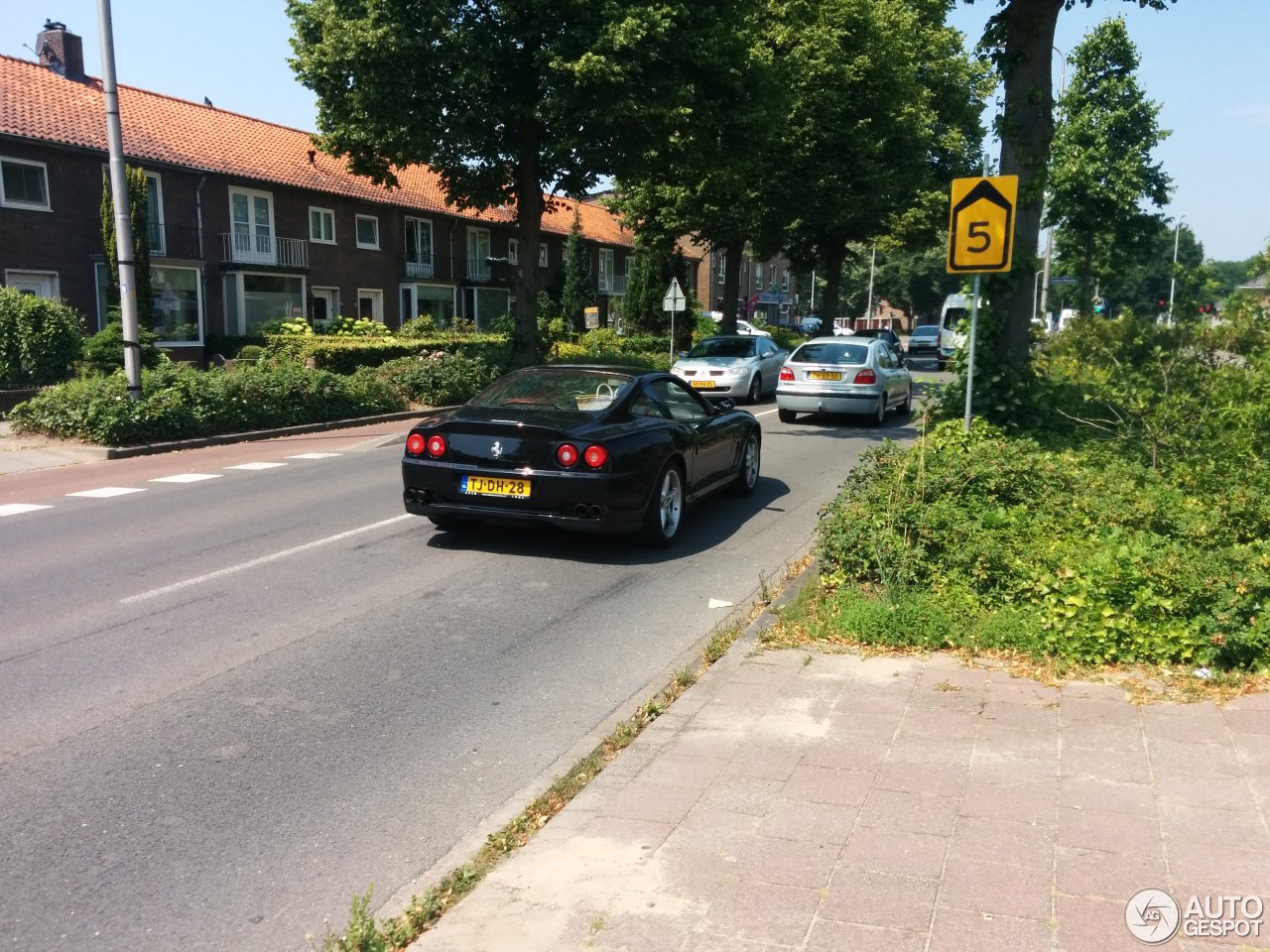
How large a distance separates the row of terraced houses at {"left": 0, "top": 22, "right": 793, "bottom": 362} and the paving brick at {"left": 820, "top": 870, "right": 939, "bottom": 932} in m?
24.3

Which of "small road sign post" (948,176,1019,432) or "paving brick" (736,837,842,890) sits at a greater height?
"small road sign post" (948,176,1019,432)

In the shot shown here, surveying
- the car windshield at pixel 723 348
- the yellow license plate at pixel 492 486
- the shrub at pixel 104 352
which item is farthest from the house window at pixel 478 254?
the yellow license plate at pixel 492 486

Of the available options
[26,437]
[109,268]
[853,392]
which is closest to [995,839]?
[853,392]

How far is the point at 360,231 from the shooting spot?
125 ft

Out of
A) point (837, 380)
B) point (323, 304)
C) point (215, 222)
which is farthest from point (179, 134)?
point (837, 380)

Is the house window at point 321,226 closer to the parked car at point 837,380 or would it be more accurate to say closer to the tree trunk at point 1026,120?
the parked car at point 837,380

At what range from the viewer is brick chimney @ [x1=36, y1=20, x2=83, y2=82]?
99.0 ft

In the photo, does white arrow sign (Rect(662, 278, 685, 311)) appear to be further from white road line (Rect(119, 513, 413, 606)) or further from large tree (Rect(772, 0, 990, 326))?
white road line (Rect(119, 513, 413, 606))

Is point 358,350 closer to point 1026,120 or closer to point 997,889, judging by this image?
point 1026,120

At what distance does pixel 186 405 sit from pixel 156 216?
55.0ft

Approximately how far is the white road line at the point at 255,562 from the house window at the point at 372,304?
31.0 m

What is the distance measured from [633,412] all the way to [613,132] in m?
14.0

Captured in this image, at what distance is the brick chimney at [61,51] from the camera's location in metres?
30.2
